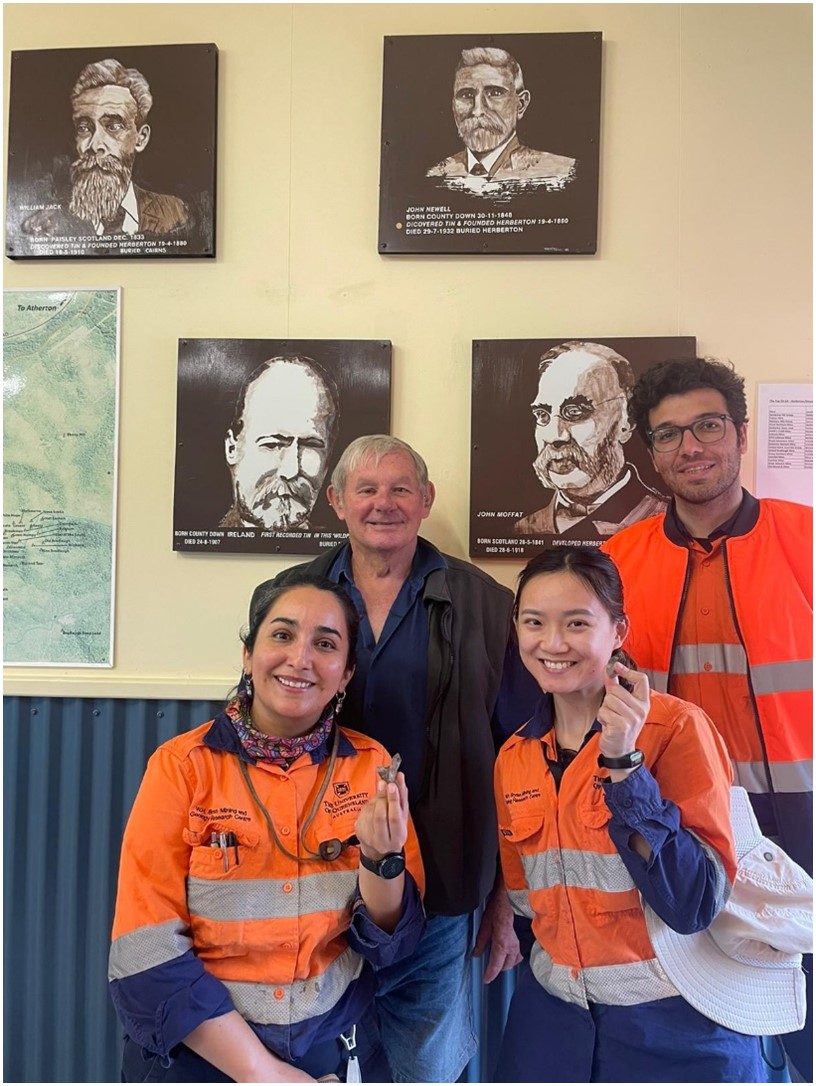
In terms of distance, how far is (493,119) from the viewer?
220 centimetres

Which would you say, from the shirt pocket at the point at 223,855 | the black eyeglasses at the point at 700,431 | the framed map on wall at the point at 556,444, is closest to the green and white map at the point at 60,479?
the shirt pocket at the point at 223,855

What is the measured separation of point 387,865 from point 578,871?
37cm

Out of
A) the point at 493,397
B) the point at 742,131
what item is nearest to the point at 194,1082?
the point at 493,397

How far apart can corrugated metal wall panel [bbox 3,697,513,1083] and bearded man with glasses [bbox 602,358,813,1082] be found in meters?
1.31

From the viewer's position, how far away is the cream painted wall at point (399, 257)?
2.17m

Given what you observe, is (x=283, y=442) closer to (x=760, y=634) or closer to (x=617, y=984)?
(x=760, y=634)

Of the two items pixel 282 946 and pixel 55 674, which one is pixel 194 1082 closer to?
pixel 282 946

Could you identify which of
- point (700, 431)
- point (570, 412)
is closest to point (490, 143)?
point (570, 412)

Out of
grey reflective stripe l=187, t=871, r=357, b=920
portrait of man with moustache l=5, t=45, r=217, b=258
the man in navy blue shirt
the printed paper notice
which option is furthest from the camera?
portrait of man with moustache l=5, t=45, r=217, b=258

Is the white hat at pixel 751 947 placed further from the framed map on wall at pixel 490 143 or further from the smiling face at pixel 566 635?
the framed map on wall at pixel 490 143

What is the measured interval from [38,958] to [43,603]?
41.0 inches

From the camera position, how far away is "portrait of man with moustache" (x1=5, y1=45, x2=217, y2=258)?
7.45ft

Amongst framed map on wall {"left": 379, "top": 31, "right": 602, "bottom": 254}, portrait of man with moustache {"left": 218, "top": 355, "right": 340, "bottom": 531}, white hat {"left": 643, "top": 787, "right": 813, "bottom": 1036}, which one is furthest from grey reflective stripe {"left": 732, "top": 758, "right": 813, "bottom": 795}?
framed map on wall {"left": 379, "top": 31, "right": 602, "bottom": 254}

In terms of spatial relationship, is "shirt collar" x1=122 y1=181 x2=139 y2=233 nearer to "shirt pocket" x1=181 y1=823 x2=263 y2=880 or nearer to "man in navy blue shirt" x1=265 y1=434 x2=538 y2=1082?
"man in navy blue shirt" x1=265 y1=434 x2=538 y2=1082
